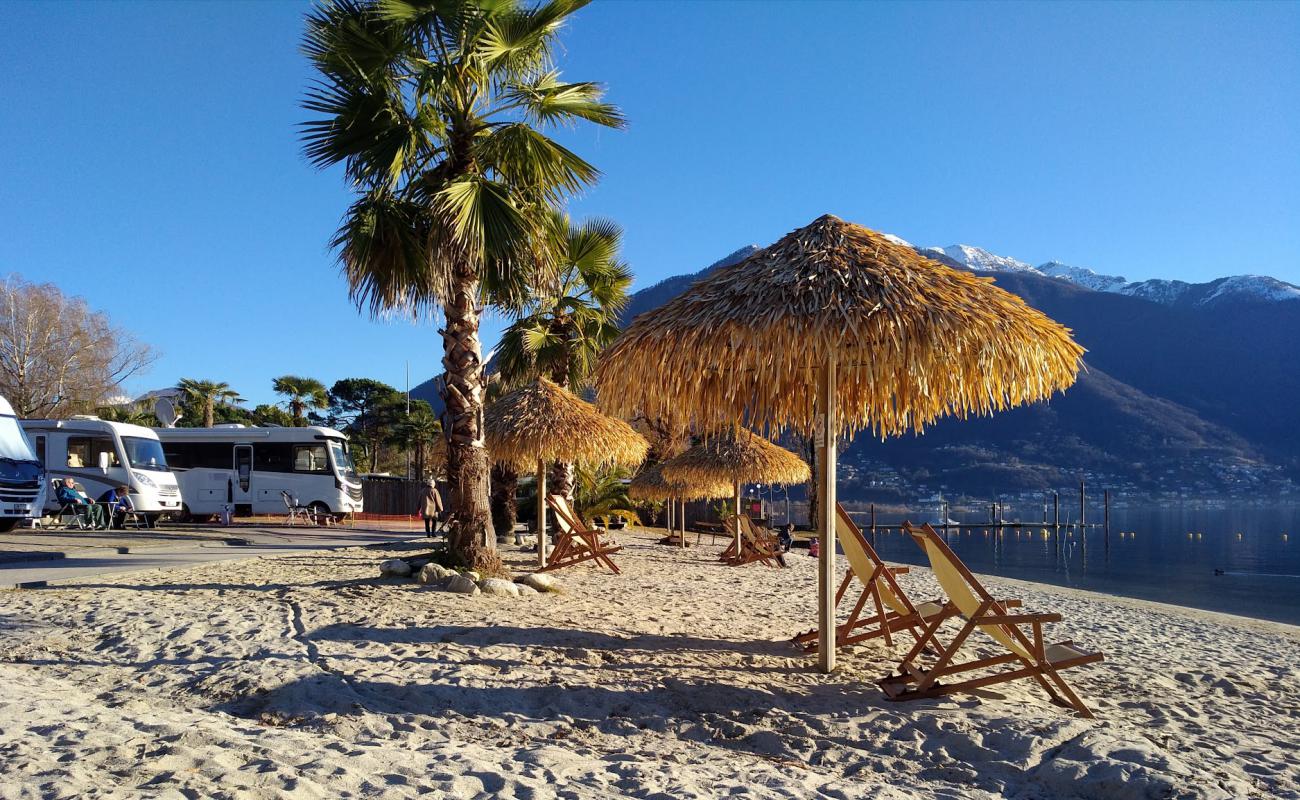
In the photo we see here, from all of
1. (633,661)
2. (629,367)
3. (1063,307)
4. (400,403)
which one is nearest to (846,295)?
(629,367)

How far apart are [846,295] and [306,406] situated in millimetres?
36123

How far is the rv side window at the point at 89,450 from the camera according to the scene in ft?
58.1

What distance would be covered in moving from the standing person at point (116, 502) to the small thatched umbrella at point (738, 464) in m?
12.0

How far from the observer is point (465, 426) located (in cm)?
838

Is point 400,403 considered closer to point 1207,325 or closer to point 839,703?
point 839,703

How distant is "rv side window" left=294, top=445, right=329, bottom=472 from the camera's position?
21172mm

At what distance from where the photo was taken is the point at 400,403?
41469 millimetres

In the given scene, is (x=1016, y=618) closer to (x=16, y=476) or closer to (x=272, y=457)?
(x=16, y=476)

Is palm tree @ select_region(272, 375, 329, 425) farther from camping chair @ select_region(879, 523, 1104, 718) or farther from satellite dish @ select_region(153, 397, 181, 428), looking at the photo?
camping chair @ select_region(879, 523, 1104, 718)

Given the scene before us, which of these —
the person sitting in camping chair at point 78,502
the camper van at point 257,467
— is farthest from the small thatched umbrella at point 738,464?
the person sitting in camping chair at point 78,502

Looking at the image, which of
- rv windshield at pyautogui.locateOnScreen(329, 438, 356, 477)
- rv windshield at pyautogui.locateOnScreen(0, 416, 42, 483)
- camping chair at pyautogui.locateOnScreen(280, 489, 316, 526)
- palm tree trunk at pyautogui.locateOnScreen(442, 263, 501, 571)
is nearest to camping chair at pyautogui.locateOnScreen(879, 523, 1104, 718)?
palm tree trunk at pyautogui.locateOnScreen(442, 263, 501, 571)

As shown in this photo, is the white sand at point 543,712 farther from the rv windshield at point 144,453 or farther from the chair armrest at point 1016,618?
the rv windshield at point 144,453

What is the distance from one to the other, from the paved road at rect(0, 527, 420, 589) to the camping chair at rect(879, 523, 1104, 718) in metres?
8.13

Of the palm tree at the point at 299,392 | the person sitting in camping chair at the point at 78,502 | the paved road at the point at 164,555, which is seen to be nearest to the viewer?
the paved road at the point at 164,555
